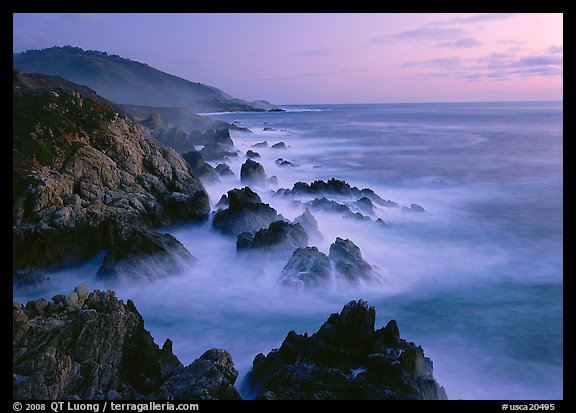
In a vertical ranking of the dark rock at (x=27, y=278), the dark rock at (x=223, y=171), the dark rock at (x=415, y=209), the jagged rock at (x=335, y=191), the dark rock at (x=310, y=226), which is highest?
the dark rock at (x=223, y=171)

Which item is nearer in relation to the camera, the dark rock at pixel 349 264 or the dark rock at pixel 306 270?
the dark rock at pixel 306 270

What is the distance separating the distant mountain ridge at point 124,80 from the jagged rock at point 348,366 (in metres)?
125

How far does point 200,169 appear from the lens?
2806cm

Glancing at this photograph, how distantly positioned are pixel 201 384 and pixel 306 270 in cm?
701

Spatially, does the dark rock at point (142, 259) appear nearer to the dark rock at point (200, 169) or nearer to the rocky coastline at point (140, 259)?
the rocky coastline at point (140, 259)

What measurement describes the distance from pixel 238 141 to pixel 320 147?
12.7 meters

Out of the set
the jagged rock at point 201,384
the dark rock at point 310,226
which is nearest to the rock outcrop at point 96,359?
the jagged rock at point 201,384

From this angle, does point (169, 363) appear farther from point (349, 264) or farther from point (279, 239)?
point (279, 239)

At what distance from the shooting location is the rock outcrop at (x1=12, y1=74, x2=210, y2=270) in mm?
13953

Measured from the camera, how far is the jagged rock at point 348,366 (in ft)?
24.5

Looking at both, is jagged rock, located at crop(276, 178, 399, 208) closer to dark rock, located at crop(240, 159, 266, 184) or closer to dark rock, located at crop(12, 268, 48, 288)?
dark rock, located at crop(240, 159, 266, 184)

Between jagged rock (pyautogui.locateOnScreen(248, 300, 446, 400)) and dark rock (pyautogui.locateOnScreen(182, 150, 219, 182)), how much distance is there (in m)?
20.1

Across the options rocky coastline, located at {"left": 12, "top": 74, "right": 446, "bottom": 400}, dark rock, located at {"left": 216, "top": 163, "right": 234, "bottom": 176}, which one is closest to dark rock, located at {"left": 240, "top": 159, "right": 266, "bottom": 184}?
rocky coastline, located at {"left": 12, "top": 74, "right": 446, "bottom": 400}

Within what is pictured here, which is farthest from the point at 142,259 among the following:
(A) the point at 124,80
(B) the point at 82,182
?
(A) the point at 124,80
